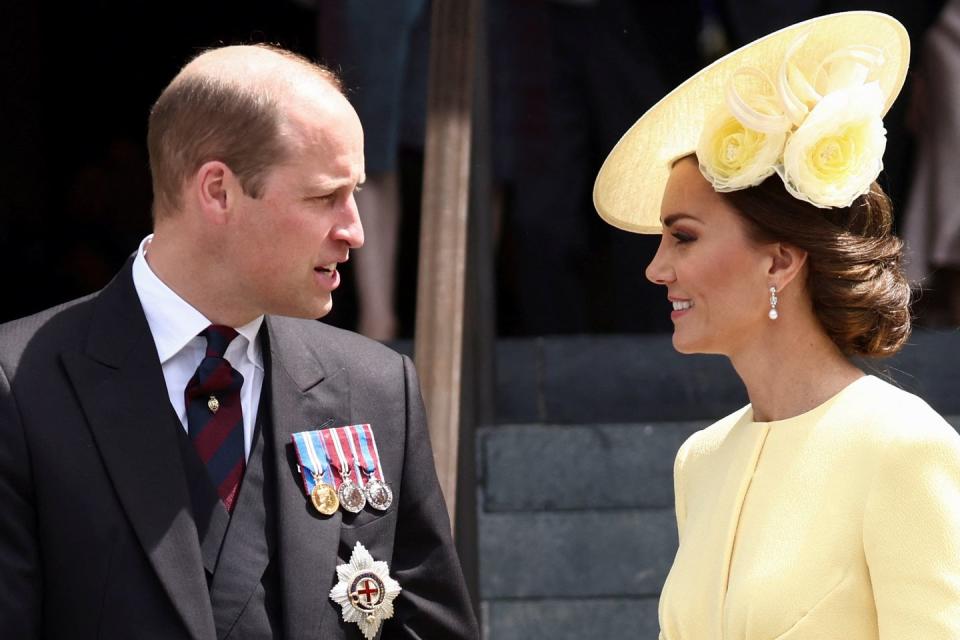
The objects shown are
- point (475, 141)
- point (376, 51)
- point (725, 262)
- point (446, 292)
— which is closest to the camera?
point (725, 262)

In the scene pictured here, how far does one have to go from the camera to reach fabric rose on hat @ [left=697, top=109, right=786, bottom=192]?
274 centimetres

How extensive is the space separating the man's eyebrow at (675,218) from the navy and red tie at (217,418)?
0.79 m

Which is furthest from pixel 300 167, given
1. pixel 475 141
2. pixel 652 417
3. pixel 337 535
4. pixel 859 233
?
pixel 652 417

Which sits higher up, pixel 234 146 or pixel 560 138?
pixel 234 146

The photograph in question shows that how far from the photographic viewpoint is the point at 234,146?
269 cm

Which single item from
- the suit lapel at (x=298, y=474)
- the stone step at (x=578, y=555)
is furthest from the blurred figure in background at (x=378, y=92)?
the suit lapel at (x=298, y=474)

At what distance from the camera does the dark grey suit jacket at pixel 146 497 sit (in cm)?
253

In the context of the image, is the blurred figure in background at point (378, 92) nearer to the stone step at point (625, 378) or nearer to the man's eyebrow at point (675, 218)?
the stone step at point (625, 378)

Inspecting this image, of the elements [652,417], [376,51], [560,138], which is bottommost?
[652,417]

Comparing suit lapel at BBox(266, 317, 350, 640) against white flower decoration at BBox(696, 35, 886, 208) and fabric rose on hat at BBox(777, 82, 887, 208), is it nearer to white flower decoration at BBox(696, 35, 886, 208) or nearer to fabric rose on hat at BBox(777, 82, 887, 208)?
white flower decoration at BBox(696, 35, 886, 208)

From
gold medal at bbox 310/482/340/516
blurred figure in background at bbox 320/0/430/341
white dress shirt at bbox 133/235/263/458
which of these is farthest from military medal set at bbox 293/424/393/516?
blurred figure in background at bbox 320/0/430/341

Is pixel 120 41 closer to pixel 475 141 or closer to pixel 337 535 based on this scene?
pixel 475 141

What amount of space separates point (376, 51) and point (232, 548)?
3.69 metres

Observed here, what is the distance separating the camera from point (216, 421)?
8.80ft
